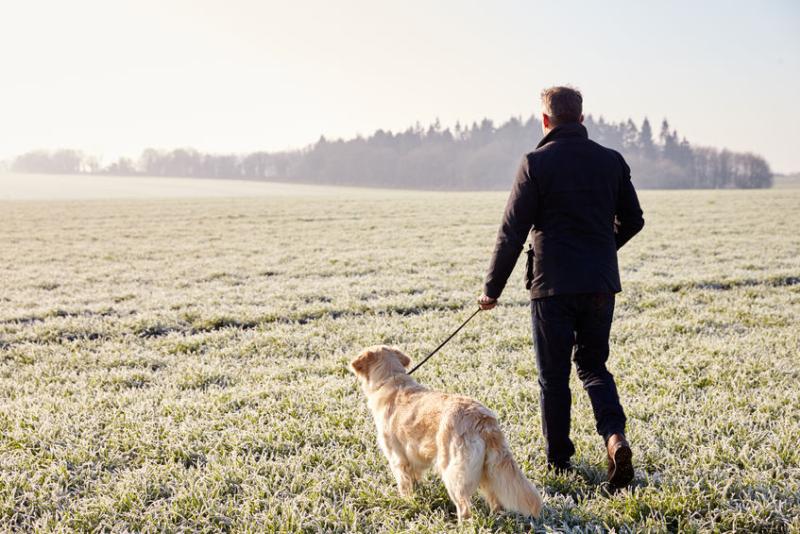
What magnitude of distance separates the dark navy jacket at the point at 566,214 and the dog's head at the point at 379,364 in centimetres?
108

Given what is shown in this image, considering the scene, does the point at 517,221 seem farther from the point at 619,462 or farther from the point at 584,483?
the point at 584,483

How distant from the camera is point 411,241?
21.0 m

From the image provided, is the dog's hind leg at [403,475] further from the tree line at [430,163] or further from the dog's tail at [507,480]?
the tree line at [430,163]

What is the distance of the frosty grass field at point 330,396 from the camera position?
3.67m

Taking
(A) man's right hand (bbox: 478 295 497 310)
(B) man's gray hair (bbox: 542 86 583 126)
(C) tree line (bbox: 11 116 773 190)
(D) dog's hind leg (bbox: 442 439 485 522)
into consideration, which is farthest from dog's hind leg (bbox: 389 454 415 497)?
(C) tree line (bbox: 11 116 773 190)

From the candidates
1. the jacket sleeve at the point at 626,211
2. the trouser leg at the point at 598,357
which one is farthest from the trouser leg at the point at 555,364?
the jacket sleeve at the point at 626,211

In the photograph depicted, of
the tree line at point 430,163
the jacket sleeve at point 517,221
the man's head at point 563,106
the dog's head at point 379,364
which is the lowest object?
the dog's head at point 379,364

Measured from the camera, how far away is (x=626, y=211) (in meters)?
4.03

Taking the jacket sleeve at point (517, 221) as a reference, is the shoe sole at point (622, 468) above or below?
below

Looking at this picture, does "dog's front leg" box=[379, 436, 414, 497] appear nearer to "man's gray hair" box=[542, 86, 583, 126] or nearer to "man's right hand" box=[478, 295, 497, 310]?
"man's right hand" box=[478, 295, 497, 310]

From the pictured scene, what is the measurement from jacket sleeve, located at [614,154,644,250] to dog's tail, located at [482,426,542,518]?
1.87 metres

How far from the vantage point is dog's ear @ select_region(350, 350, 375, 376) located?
4164 millimetres

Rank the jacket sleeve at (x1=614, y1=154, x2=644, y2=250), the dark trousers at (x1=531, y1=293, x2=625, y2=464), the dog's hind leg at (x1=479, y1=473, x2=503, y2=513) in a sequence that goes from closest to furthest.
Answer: the dog's hind leg at (x1=479, y1=473, x2=503, y2=513)
the dark trousers at (x1=531, y1=293, x2=625, y2=464)
the jacket sleeve at (x1=614, y1=154, x2=644, y2=250)

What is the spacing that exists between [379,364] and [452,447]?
3.53 ft
